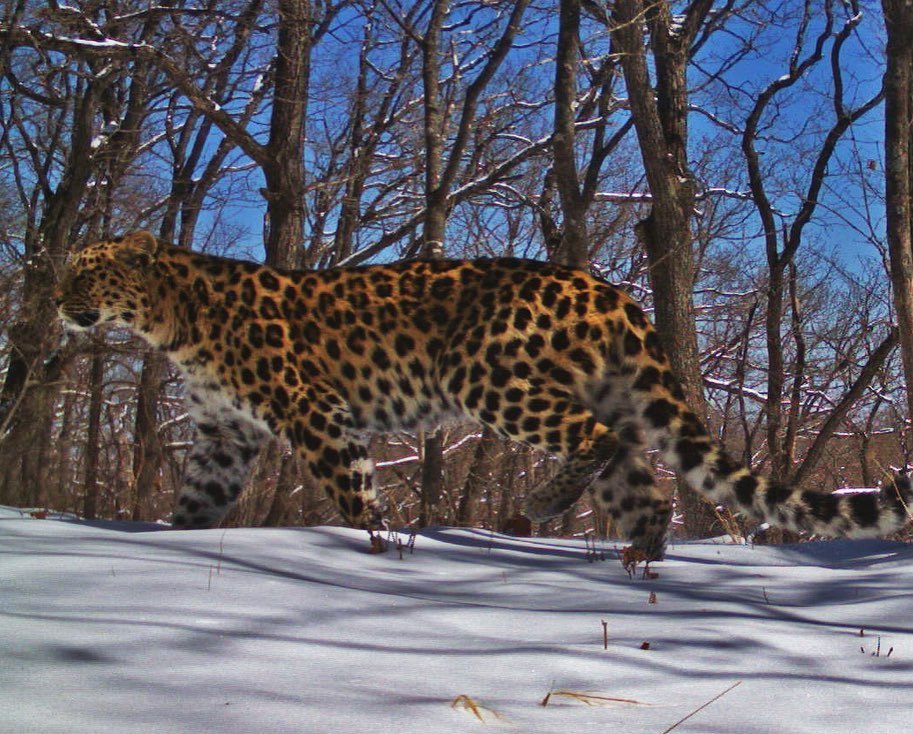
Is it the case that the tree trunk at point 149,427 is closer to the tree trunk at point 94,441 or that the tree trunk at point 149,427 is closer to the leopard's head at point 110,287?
the tree trunk at point 94,441

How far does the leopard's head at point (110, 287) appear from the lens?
6547mm

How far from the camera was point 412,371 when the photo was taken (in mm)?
6316

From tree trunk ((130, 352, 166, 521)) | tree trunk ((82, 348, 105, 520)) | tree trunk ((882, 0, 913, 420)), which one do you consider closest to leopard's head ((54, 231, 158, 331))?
tree trunk ((82, 348, 105, 520))

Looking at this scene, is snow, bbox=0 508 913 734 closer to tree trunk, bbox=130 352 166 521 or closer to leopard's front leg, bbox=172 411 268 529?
leopard's front leg, bbox=172 411 268 529

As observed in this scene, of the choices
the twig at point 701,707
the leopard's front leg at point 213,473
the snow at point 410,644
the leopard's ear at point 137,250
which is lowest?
the twig at point 701,707

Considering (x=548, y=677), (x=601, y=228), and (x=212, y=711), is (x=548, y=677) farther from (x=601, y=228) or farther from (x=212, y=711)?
(x=601, y=228)

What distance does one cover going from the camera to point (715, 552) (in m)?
5.70

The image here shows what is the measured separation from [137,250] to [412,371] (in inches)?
82.9

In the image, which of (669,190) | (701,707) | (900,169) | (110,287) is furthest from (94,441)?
(701,707)

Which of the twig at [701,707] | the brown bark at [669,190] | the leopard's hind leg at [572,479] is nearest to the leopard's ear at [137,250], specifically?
the leopard's hind leg at [572,479]

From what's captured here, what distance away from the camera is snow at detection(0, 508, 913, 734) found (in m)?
2.06

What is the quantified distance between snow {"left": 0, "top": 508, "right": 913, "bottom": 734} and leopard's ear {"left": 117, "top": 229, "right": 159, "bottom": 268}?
2.65m

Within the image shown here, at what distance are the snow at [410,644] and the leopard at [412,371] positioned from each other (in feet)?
4.17

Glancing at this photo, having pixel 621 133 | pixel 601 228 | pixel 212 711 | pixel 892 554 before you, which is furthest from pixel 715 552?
pixel 601 228
